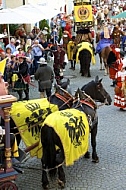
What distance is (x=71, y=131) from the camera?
7.30 meters

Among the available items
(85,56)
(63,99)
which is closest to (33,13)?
(85,56)

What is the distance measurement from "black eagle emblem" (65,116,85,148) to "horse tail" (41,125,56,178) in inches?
11.8

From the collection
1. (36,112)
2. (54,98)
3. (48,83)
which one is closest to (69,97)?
(54,98)

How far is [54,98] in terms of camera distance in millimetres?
8664

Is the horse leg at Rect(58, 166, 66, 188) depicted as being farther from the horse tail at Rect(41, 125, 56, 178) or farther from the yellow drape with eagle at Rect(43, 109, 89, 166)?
the yellow drape with eagle at Rect(43, 109, 89, 166)

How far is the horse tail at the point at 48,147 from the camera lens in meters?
7.23

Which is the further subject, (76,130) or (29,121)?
(29,121)

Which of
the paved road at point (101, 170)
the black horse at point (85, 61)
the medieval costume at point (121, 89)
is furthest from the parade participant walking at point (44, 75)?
the black horse at point (85, 61)

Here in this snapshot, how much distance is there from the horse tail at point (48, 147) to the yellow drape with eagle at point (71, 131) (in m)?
0.11

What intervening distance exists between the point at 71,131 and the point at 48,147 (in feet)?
1.57

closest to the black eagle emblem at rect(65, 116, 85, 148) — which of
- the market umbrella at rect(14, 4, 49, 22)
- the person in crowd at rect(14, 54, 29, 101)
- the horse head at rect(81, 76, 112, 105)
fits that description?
the horse head at rect(81, 76, 112, 105)

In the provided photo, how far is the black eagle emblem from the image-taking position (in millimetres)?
7289

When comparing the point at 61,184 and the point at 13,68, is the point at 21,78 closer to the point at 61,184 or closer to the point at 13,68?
the point at 13,68

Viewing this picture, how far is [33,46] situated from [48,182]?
401 inches
